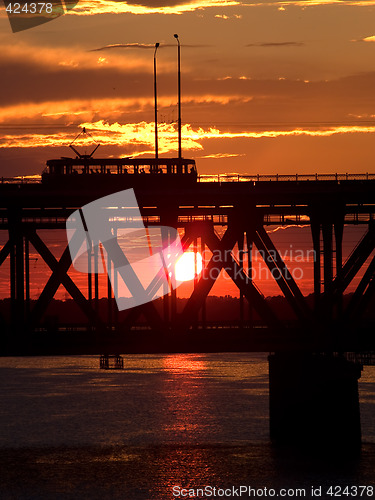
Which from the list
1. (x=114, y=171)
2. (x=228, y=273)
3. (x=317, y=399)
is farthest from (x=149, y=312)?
(x=114, y=171)

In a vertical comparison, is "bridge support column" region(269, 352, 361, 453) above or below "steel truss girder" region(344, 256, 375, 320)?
below

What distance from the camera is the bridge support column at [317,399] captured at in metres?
52.3

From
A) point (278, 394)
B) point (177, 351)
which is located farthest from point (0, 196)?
point (278, 394)

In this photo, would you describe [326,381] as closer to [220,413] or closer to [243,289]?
Result: [243,289]

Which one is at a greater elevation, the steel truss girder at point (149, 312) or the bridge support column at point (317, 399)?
the steel truss girder at point (149, 312)

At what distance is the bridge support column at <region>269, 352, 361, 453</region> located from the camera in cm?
5231

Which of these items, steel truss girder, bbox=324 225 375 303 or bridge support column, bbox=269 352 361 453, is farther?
bridge support column, bbox=269 352 361 453

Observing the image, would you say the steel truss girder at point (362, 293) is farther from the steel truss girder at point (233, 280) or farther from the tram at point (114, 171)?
the tram at point (114, 171)

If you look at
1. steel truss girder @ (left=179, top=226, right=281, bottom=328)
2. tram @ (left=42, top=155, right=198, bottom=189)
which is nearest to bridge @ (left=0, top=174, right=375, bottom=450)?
steel truss girder @ (left=179, top=226, right=281, bottom=328)

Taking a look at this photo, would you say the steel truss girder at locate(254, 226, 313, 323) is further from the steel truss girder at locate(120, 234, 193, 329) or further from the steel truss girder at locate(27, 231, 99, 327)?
the steel truss girder at locate(27, 231, 99, 327)

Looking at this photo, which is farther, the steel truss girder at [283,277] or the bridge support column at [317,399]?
the bridge support column at [317,399]

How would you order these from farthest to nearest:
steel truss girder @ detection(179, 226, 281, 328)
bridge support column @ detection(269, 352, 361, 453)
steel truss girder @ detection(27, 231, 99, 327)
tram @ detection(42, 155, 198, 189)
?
1. tram @ detection(42, 155, 198, 189)
2. bridge support column @ detection(269, 352, 361, 453)
3. steel truss girder @ detection(179, 226, 281, 328)
4. steel truss girder @ detection(27, 231, 99, 327)

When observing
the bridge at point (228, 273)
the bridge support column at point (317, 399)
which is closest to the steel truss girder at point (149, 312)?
the bridge at point (228, 273)

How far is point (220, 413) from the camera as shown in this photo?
9838 centimetres
